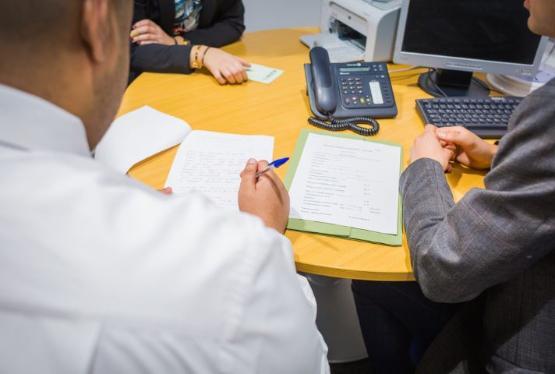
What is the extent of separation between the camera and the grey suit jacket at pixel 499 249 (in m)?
0.61

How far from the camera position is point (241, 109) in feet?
4.01

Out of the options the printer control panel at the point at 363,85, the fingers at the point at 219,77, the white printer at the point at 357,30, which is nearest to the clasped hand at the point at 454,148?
the printer control panel at the point at 363,85

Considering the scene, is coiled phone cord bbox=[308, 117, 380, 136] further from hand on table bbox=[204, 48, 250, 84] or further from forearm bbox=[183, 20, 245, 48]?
forearm bbox=[183, 20, 245, 48]

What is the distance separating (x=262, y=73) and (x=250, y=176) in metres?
0.65

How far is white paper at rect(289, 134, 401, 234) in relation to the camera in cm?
86

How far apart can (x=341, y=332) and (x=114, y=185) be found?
1.18 m

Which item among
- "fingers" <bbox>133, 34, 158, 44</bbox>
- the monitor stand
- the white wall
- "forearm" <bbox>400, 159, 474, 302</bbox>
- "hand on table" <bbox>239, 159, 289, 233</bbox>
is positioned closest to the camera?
"forearm" <bbox>400, 159, 474, 302</bbox>

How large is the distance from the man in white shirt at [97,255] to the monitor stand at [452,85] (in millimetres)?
1040

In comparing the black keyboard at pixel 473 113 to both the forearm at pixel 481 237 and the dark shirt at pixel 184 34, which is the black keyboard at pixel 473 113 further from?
the dark shirt at pixel 184 34

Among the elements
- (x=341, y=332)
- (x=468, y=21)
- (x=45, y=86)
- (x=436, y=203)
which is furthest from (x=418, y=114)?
(x=45, y=86)

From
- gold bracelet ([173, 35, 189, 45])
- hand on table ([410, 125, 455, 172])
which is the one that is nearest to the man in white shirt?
hand on table ([410, 125, 455, 172])

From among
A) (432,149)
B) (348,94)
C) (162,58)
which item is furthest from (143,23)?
(432,149)

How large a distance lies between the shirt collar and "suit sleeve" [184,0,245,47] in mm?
1253

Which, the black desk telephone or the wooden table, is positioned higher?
the black desk telephone
